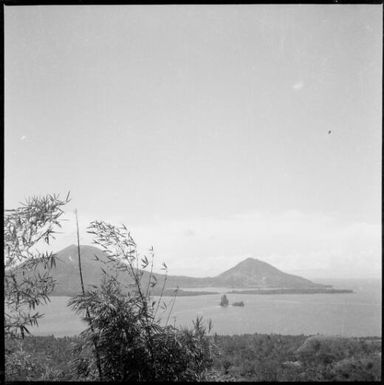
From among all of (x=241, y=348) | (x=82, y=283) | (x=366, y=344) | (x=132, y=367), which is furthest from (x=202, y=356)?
(x=366, y=344)

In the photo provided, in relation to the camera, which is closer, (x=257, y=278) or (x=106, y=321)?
(x=106, y=321)

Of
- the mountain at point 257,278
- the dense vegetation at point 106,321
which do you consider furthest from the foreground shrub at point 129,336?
the mountain at point 257,278

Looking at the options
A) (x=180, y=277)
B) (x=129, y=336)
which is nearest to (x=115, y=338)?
(x=129, y=336)

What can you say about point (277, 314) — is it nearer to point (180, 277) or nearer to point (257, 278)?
point (257, 278)

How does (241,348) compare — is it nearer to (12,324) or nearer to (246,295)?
(246,295)


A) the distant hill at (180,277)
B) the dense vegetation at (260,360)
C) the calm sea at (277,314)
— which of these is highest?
the distant hill at (180,277)

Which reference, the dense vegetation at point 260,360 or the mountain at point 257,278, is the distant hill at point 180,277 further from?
the dense vegetation at point 260,360

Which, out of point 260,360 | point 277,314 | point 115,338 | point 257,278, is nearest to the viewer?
point 115,338
